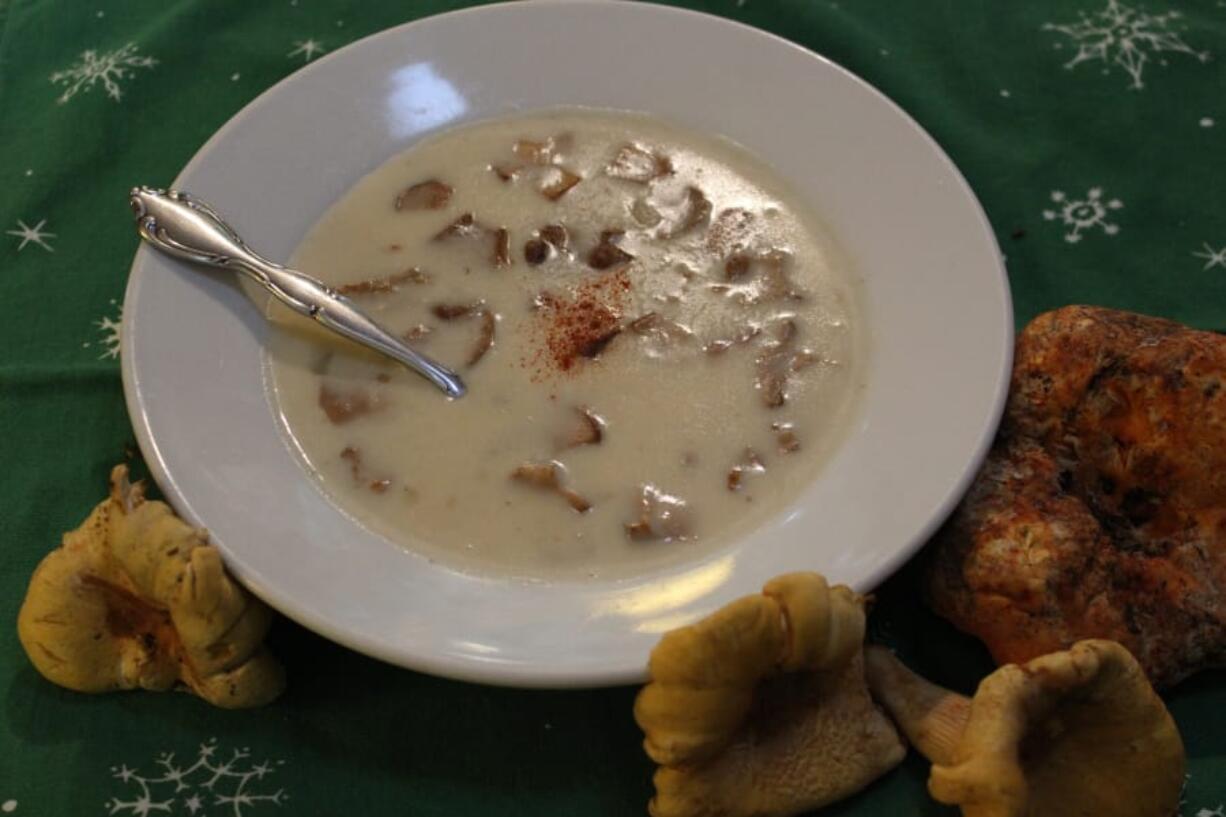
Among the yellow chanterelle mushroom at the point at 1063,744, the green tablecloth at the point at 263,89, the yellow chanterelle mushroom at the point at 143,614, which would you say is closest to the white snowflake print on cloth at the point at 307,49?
the green tablecloth at the point at 263,89

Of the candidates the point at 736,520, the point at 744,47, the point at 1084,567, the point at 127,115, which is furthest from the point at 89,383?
the point at 1084,567

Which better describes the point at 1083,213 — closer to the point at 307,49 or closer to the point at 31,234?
the point at 307,49

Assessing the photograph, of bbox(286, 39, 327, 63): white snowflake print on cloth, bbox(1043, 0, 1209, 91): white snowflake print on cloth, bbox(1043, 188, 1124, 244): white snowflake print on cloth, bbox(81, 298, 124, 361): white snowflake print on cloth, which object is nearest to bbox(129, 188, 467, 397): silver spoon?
bbox(81, 298, 124, 361): white snowflake print on cloth

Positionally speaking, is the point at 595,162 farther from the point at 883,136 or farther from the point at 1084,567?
the point at 1084,567

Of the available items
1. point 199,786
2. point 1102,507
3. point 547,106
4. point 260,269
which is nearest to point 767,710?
point 1102,507

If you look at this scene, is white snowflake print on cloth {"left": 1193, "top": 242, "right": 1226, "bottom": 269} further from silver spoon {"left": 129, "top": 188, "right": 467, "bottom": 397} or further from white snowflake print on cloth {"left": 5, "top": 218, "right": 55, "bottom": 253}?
white snowflake print on cloth {"left": 5, "top": 218, "right": 55, "bottom": 253}
